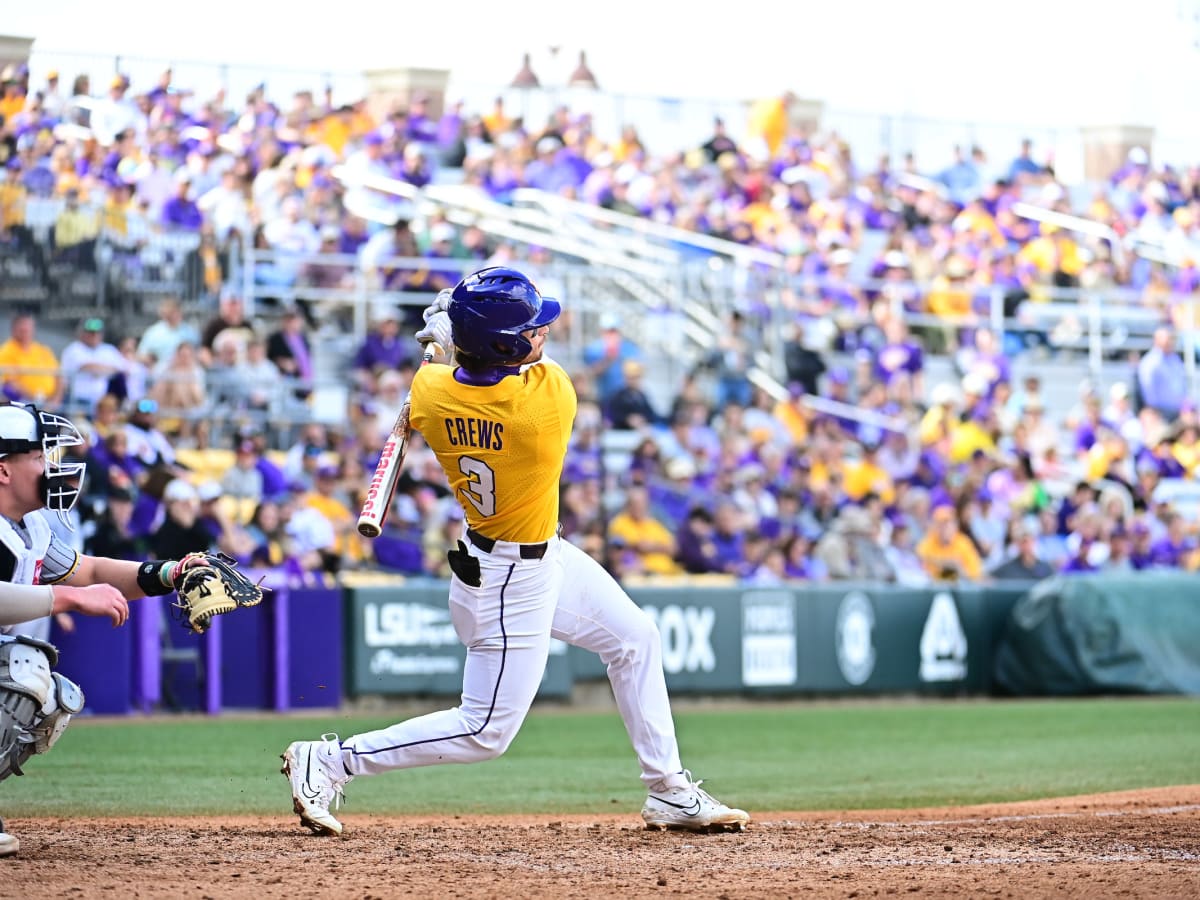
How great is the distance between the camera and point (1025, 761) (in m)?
11.2

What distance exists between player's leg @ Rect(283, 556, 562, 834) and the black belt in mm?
31

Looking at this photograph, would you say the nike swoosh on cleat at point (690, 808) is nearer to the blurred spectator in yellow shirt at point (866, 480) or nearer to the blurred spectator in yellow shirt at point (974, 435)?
the blurred spectator in yellow shirt at point (866, 480)

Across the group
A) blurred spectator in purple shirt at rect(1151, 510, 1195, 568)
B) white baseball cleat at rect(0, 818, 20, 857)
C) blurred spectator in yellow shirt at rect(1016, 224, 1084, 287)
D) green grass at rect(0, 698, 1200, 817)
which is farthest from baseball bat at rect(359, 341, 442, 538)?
blurred spectator in yellow shirt at rect(1016, 224, 1084, 287)

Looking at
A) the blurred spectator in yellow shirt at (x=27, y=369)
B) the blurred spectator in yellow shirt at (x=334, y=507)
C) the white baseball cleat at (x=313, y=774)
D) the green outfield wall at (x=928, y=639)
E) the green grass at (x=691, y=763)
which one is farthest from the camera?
the green outfield wall at (x=928, y=639)

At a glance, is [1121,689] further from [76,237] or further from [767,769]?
[76,237]

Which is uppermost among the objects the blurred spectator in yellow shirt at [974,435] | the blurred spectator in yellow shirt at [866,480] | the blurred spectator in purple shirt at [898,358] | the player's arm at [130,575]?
the blurred spectator in purple shirt at [898,358]

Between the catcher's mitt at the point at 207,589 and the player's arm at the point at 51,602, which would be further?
the catcher's mitt at the point at 207,589

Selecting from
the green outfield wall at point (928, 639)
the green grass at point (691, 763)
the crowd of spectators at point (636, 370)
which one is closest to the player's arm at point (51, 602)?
the green grass at point (691, 763)

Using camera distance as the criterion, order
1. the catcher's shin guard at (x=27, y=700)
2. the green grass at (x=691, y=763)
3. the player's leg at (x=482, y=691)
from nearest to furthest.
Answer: the catcher's shin guard at (x=27, y=700)
the player's leg at (x=482, y=691)
the green grass at (x=691, y=763)

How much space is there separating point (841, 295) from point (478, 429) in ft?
52.5

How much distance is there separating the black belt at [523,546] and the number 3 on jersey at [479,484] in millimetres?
107

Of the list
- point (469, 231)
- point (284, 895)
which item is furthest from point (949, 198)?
point (284, 895)

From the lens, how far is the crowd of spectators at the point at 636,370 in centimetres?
1520

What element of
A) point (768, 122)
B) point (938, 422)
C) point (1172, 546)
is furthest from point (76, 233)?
point (768, 122)
